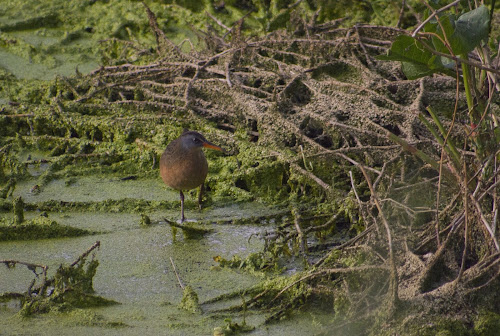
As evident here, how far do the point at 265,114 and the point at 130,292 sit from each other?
6.37 ft

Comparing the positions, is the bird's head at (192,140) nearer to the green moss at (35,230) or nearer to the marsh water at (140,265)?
the marsh water at (140,265)

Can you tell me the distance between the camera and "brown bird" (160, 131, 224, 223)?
14.6 feet

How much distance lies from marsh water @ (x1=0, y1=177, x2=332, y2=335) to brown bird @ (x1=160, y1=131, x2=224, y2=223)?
0.68 ft

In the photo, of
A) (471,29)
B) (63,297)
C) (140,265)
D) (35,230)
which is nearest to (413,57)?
(471,29)

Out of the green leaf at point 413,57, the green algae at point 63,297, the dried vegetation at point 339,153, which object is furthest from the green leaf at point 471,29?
the green algae at point 63,297

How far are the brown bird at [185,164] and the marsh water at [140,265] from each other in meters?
0.21

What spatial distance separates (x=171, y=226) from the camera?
4.33m

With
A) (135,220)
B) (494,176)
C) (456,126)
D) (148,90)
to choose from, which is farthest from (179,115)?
(494,176)

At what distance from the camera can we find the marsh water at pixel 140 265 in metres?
3.15

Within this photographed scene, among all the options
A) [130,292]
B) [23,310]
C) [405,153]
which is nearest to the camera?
[23,310]

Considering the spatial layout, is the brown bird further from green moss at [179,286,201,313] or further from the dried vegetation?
green moss at [179,286,201,313]

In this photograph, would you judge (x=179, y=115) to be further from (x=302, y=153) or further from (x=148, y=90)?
(x=302, y=153)

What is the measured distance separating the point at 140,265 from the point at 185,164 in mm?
840

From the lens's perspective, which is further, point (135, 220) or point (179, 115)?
point (179, 115)
